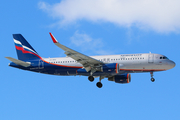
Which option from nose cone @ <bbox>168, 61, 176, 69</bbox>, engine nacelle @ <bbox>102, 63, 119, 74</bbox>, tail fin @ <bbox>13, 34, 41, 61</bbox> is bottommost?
engine nacelle @ <bbox>102, 63, 119, 74</bbox>

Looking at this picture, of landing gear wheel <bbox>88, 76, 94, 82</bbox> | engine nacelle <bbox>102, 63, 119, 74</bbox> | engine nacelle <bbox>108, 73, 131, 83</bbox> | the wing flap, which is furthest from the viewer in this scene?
engine nacelle <bbox>108, 73, 131, 83</bbox>

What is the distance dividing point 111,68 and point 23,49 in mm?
17684

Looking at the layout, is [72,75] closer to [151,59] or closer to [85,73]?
[85,73]

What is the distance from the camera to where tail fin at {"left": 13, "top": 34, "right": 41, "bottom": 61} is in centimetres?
5172

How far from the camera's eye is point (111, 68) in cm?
4400

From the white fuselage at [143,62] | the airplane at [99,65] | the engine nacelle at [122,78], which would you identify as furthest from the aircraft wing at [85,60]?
the engine nacelle at [122,78]

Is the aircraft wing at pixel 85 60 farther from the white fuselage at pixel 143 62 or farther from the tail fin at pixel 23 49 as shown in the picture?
the tail fin at pixel 23 49

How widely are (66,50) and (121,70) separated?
961 cm

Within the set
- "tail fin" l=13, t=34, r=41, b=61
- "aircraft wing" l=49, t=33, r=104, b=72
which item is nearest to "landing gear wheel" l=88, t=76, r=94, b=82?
"aircraft wing" l=49, t=33, r=104, b=72

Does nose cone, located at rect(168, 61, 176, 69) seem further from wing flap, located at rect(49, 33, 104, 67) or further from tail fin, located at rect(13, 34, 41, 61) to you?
tail fin, located at rect(13, 34, 41, 61)

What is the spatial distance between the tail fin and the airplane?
3.10ft

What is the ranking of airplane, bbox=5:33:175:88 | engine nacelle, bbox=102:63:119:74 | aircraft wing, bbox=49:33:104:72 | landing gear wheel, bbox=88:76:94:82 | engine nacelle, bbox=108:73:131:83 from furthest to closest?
engine nacelle, bbox=108:73:131:83, landing gear wheel, bbox=88:76:94:82, airplane, bbox=5:33:175:88, engine nacelle, bbox=102:63:119:74, aircraft wing, bbox=49:33:104:72

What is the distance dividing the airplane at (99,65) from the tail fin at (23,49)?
0.94 metres

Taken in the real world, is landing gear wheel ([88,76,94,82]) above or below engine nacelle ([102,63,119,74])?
below
